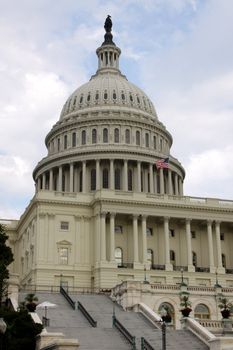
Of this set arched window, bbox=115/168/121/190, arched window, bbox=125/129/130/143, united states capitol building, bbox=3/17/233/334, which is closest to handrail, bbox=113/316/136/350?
united states capitol building, bbox=3/17/233/334

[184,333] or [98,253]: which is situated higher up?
[98,253]

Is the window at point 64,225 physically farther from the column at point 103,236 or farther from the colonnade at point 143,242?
the column at point 103,236

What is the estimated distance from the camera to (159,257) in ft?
295

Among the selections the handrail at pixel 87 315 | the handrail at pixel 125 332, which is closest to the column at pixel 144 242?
the handrail at pixel 87 315

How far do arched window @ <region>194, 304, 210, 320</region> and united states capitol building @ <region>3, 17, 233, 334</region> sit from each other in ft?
0.41

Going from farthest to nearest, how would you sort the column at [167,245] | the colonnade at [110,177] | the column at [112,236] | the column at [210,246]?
the colonnade at [110,177]
the column at [210,246]
the column at [167,245]
the column at [112,236]

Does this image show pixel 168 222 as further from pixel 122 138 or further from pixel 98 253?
pixel 122 138

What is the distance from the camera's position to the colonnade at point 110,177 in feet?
350

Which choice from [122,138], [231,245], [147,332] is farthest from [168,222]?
[147,332]

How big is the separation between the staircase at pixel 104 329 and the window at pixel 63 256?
19454 mm

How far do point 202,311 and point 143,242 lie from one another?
2404 centimetres

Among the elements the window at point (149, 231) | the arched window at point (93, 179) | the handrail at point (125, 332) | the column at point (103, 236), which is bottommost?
the handrail at point (125, 332)

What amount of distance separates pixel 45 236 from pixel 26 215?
28.4 feet

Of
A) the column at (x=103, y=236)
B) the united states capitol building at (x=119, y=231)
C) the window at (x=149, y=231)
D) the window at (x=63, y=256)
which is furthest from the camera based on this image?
the window at (x=149, y=231)
